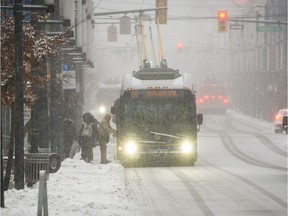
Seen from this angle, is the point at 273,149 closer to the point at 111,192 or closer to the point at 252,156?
the point at 252,156

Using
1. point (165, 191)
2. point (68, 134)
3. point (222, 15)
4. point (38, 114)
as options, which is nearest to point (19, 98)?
point (38, 114)

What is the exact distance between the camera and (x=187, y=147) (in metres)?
26.3

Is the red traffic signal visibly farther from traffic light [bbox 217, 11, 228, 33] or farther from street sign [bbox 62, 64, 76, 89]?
street sign [bbox 62, 64, 76, 89]

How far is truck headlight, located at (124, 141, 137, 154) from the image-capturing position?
26.2 m

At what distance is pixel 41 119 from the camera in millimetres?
18031

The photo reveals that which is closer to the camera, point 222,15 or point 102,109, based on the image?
point 222,15

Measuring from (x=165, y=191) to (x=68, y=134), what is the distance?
A: 10.1 metres

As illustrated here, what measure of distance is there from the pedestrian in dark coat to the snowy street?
1.54 meters

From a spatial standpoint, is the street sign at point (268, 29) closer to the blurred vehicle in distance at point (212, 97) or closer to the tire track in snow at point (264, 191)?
the tire track in snow at point (264, 191)

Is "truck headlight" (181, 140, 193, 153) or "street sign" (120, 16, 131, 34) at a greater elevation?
"street sign" (120, 16, 131, 34)

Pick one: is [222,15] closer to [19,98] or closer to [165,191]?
[165,191]

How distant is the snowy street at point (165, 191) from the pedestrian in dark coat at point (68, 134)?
5.06 feet

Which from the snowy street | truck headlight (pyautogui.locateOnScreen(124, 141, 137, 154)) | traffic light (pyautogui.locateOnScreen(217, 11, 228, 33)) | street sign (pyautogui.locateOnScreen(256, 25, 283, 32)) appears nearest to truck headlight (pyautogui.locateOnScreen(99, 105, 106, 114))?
street sign (pyautogui.locateOnScreen(256, 25, 283, 32))

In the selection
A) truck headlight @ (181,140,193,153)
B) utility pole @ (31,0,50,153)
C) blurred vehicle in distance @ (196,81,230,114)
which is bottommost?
blurred vehicle in distance @ (196,81,230,114)
